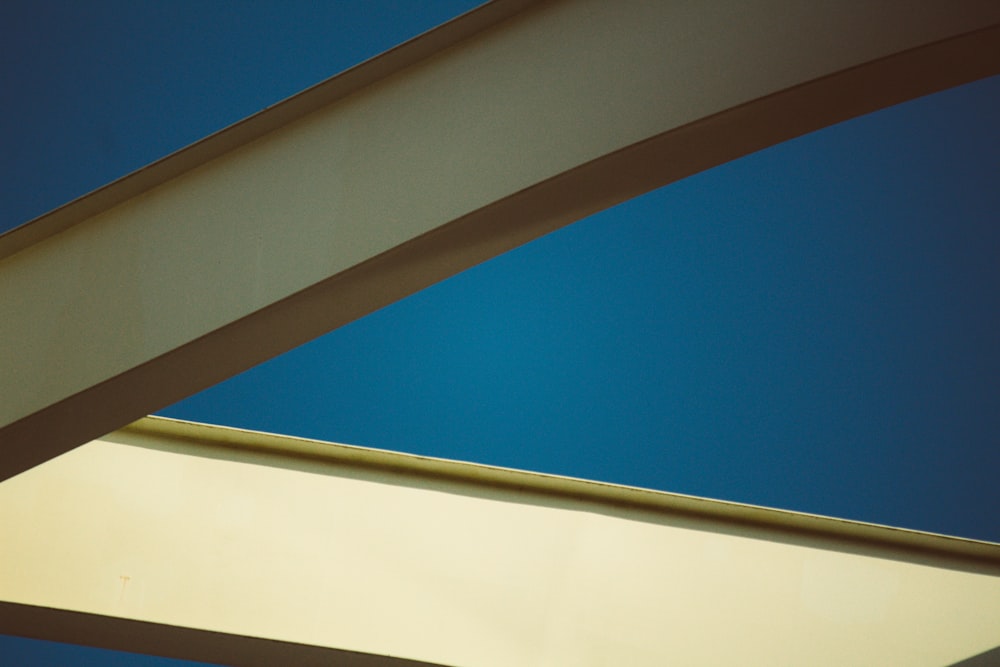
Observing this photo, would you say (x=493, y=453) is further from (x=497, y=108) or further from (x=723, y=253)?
(x=497, y=108)

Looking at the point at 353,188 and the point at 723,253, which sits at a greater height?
the point at 723,253

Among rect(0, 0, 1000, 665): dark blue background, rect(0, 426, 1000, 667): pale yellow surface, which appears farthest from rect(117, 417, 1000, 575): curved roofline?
rect(0, 0, 1000, 665): dark blue background

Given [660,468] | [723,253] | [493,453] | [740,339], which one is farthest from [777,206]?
[493,453]

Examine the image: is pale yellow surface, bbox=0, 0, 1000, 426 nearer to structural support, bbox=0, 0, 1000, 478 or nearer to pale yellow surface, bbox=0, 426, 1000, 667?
structural support, bbox=0, 0, 1000, 478

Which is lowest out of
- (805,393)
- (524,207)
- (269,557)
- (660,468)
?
(269,557)

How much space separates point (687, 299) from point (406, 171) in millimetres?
16640

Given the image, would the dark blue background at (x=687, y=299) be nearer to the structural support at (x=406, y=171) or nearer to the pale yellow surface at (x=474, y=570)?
the pale yellow surface at (x=474, y=570)

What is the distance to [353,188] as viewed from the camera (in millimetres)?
5359

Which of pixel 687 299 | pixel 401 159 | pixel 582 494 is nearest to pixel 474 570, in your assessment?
pixel 582 494

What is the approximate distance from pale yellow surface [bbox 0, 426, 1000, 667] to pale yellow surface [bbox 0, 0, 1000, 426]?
2.87m

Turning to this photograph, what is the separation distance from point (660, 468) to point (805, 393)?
2.96 meters

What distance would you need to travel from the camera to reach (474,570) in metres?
8.59

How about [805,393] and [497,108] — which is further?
[805,393]

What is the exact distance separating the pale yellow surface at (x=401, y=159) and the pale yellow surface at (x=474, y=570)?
9.42 feet
